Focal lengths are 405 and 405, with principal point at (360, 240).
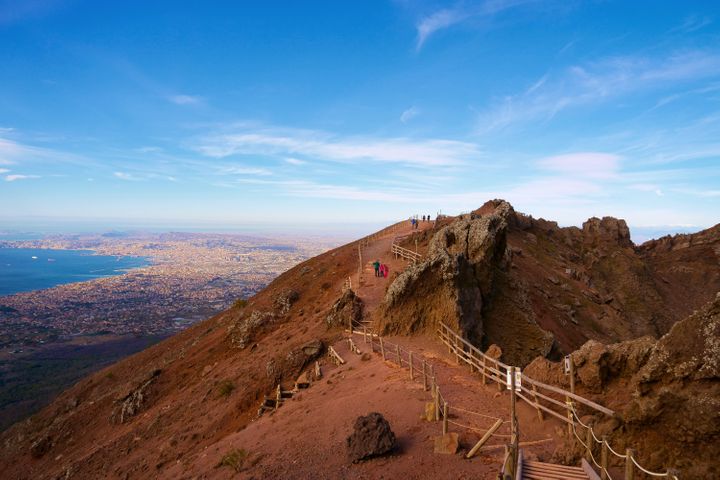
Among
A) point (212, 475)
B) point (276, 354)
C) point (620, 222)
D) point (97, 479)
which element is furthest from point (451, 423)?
point (620, 222)

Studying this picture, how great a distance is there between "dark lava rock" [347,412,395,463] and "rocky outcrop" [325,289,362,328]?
1334 cm

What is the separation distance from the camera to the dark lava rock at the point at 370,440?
1082 cm

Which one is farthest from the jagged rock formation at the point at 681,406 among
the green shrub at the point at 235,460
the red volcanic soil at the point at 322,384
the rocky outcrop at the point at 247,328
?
the rocky outcrop at the point at 247,328

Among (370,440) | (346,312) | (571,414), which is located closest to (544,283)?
(346,312)

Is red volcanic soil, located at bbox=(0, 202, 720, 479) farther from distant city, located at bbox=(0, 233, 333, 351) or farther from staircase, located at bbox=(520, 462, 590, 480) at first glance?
distant city, located at bbox=(0, 233, 333, 351)

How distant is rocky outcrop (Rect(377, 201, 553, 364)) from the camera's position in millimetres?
21812

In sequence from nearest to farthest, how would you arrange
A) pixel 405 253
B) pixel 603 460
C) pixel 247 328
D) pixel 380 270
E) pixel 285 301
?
pixel 603 460
pixel 247 328
pixel 380 270
pixel 285 301
pixel 405 253

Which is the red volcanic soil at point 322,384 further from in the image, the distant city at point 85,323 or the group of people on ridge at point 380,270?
the distant city at point 85,323

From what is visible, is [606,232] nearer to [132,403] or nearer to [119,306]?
[132,403]

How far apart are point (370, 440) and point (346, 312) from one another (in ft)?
48.1

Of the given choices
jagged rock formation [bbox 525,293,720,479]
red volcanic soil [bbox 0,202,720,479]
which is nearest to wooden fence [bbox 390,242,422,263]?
red volcanic soil [bbox 0,202,720,479]

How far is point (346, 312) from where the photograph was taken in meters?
25.5

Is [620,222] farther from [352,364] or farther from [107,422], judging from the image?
[107,422]

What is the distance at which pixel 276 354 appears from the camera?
961 inches
